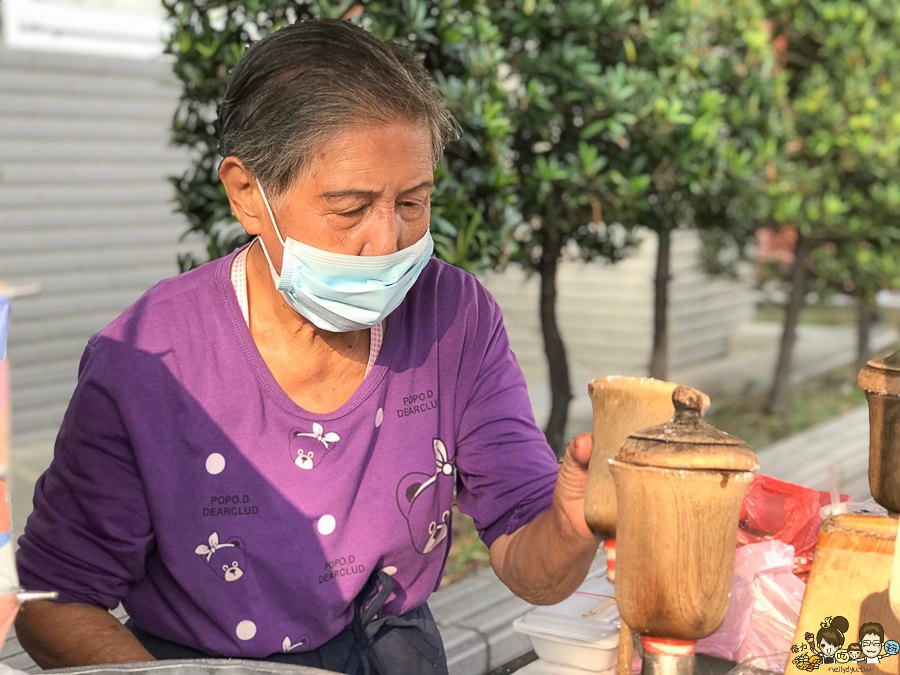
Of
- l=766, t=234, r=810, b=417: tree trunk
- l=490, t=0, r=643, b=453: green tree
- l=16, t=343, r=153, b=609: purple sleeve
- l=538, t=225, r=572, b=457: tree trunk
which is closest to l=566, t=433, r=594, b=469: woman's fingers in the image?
l=16, t=343, r=153, b=609: purple sleeve

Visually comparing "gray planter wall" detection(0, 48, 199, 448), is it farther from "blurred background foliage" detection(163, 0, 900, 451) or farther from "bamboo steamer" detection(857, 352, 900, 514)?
"bamboo steamer" detection(857, 352, 900, 514)

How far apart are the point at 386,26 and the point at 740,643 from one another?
233cm

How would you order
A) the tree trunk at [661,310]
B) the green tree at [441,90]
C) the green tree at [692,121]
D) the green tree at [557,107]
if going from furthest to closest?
the tree trunk at [661,310] → the green tree at [692,121] → the green tree at [557,107] → the green tree at [441,90]

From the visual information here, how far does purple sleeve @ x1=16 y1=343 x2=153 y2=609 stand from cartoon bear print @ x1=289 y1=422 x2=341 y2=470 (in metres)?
0.27

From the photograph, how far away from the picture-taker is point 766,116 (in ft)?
19.1

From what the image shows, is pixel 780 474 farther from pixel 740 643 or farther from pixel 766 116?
pixel 740 643

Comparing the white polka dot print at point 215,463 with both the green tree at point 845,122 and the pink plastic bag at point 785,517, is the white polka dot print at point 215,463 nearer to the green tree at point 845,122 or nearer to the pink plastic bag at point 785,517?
the pink plastic bag at point 785,517

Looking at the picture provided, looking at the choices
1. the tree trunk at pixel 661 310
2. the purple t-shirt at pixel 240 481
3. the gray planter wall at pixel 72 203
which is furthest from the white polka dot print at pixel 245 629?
the gray planter wall at pixel 72 203

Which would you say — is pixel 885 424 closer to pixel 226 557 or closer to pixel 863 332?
pixel 226 557

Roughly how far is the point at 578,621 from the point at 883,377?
0.69 metres

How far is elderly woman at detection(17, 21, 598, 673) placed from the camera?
1.74m

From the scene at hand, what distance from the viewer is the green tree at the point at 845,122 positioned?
620 cm

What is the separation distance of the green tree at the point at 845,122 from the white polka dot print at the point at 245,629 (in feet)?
16.4

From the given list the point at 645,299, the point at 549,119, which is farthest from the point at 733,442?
the point at 645,299
